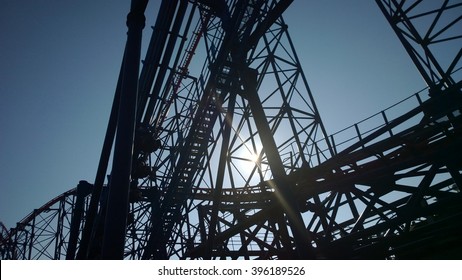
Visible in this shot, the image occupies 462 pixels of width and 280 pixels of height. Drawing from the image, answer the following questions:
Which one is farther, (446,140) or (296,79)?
(296,79)

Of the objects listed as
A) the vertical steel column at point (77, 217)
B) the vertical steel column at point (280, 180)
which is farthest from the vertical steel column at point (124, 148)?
the vertical steel column at point (77, 217)

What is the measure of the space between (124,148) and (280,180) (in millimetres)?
2873

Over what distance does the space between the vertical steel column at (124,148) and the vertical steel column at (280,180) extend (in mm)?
2721

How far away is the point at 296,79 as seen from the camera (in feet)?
31.2

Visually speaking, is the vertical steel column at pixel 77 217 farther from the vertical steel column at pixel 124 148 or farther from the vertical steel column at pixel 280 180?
the vertical steel column at pixel 280 180

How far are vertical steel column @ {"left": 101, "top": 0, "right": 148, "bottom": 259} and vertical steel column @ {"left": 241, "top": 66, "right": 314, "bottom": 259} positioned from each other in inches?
107

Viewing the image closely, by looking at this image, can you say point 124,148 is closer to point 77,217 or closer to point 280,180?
point 280,180

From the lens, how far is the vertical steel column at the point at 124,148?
3.33 metres

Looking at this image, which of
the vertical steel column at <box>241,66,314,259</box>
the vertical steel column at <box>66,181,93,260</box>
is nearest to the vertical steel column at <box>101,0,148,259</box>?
the vertical steel column at <box>241,66,314,259</box>
